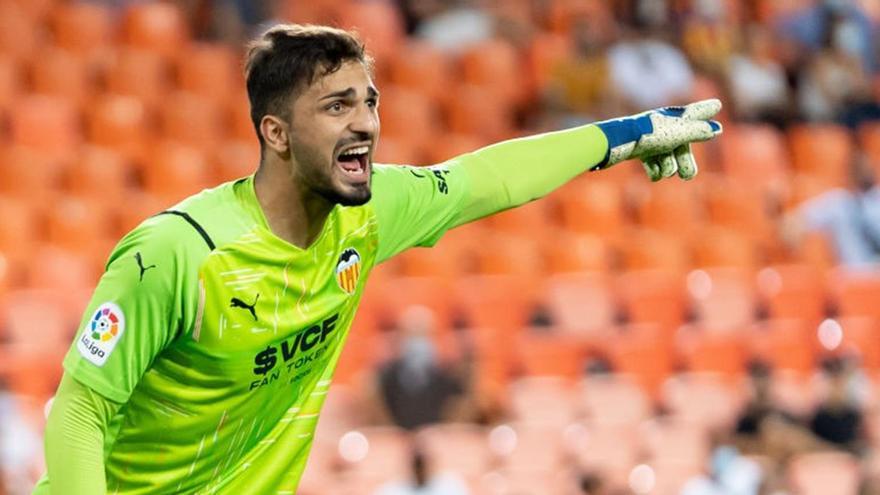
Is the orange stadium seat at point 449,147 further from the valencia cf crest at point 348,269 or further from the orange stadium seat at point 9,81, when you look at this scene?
the valencia cf crest at point 348,269

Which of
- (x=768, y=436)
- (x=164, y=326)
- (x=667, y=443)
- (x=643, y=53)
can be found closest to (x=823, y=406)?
(x=768, y=436)

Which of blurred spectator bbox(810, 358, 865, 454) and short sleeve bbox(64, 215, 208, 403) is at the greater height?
short sleeve bbox(64, 215, 208, 403)

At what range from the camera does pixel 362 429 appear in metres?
8.98

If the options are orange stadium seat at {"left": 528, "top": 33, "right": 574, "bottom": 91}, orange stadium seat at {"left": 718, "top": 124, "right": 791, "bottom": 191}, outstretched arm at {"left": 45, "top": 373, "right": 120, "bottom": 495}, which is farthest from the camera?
orange stadium seat at {"left": 718, "top": 124, "right": 791, "bottom": 191}

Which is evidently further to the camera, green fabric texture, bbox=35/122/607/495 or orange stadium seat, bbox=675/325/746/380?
orange stadium seat, bbox=675/325/746/380

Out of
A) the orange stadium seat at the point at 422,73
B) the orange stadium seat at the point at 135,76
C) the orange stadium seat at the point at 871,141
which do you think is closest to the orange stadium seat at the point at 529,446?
the orange stadium seat at the point at 135,76

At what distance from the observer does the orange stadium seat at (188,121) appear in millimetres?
10531

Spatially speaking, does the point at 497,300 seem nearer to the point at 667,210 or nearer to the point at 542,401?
the point at 542,401

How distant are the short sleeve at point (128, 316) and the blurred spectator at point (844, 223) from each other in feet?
30.4

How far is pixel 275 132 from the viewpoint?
3414 mm

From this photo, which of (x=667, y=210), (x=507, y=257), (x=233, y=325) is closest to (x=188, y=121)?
(x=507, y=257)

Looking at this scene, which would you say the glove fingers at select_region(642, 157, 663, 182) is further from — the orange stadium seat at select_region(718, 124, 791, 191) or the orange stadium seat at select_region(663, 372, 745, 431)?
the orange stadium seat at select_region(718, 124, 791, 191)

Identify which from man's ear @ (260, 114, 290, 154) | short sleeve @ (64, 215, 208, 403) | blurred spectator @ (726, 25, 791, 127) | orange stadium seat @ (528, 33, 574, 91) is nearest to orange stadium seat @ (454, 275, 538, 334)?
orange stadium seat @ (528, 33, 574, 91)

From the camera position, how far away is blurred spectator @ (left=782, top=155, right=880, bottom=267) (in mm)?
11961
